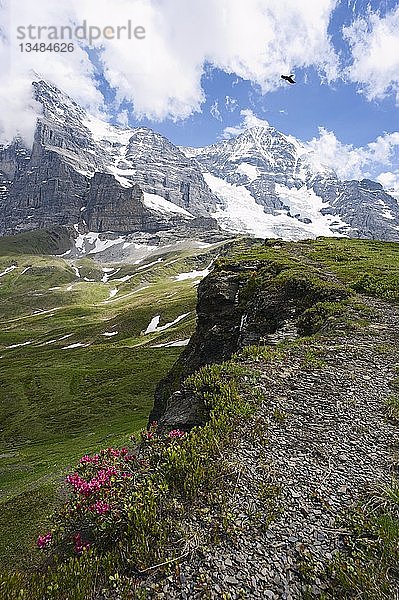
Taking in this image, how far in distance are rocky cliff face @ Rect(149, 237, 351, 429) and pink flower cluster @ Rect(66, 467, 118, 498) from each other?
3.34 m

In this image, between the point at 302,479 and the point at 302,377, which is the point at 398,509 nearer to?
the point at 302,479

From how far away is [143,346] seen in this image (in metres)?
127

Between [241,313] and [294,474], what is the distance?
25.8m

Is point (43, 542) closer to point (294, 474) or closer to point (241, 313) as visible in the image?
point (294, 474)

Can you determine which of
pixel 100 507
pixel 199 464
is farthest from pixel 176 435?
pixel 100 507

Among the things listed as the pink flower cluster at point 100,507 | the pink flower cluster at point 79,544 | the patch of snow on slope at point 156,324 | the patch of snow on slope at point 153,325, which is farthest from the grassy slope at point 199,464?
the patch of snow on slope at point 153,325

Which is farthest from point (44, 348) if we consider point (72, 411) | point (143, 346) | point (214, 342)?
point (214, 342)

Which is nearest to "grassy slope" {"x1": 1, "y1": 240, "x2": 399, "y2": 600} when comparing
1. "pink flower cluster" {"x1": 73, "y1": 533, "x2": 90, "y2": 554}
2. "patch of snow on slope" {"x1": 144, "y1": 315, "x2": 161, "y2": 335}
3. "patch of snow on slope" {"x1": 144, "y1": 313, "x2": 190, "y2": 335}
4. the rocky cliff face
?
"pink flower cluster" {"x1": 73, "y1": 533, "x2": 90, "y2": 554}

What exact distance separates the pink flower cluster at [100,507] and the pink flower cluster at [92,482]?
0.50 m

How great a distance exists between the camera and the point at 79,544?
7941mm

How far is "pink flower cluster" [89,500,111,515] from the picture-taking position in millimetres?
8250

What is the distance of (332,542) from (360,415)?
197 inches

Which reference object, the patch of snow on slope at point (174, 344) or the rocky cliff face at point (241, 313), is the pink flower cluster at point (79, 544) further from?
the patch of snow on slope at point (174, 344)

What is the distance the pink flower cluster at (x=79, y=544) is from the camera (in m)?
7.69
